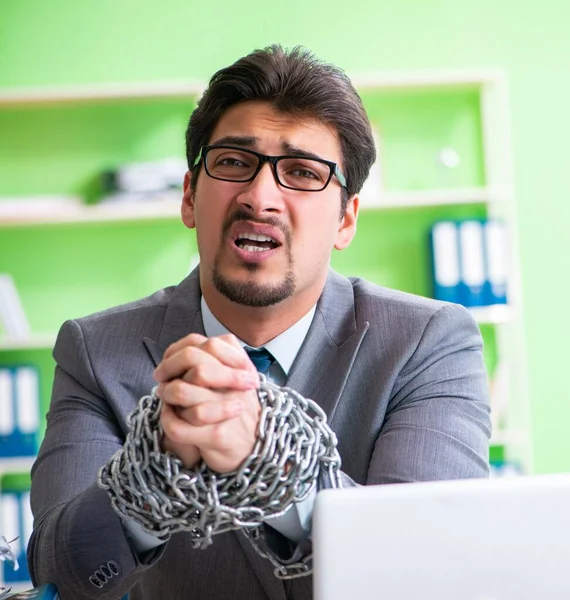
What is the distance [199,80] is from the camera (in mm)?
3879

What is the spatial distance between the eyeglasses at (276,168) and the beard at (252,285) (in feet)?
0.24

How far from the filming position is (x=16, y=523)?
11.8 ft

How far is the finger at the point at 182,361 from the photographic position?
966 mm

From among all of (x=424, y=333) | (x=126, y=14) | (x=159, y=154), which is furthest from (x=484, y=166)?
(x=424, y=333)

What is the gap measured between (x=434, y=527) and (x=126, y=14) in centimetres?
361

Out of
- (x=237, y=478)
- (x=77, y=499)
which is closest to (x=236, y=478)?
(x=237, y=478)

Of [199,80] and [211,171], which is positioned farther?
[199,80]

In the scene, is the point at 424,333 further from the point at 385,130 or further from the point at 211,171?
the point at 385,130

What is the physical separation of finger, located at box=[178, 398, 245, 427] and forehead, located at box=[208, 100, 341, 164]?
69cm

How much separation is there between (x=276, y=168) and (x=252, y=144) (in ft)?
0.21

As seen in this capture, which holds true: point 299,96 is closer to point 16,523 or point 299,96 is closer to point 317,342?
point 317,342

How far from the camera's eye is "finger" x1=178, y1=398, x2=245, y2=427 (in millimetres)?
952

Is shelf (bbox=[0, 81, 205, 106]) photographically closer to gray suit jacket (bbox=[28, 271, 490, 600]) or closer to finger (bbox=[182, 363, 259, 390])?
gray suit jacket (bbox=[28, 271, 490, 600])

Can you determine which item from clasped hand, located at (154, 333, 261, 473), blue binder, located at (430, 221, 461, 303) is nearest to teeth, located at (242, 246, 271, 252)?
clasped hand, located at (154, 333, 261, 473)
